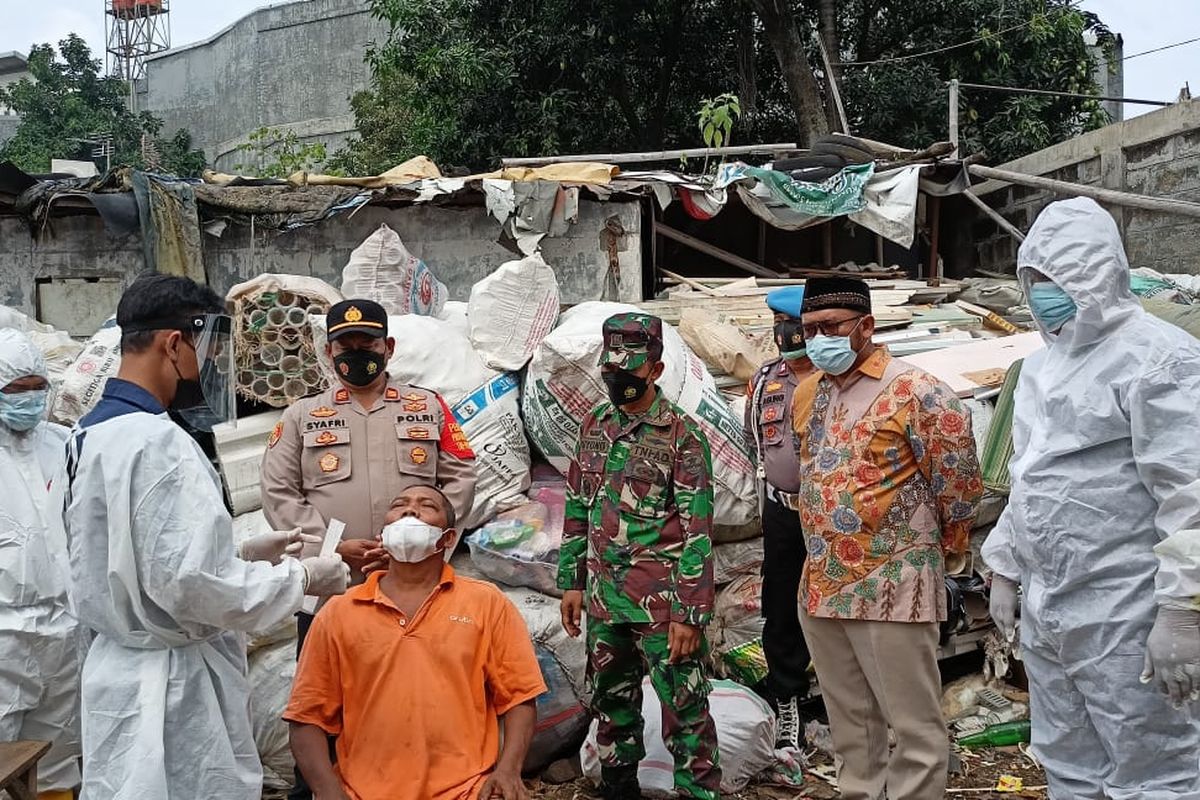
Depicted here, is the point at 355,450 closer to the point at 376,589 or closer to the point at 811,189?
the point at 376,589

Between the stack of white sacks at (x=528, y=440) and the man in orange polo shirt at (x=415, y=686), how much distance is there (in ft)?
4.17

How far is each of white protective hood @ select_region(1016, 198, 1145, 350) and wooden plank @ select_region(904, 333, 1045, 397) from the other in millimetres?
2814

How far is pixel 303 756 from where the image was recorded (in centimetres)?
299

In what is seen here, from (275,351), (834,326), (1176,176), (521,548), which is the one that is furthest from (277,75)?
(834,326)

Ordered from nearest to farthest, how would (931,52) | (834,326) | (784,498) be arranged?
(834,326)
(784,498)
(931,52)

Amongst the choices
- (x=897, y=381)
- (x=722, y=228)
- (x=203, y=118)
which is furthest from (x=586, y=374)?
Result: (x=203, y=118)

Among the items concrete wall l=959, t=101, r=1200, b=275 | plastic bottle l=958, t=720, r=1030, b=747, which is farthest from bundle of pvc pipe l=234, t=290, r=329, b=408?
concrete wall l=959, t=101, r=1200, b=275

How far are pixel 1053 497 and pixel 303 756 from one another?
2.14 meters

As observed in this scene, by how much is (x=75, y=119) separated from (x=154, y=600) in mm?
27466

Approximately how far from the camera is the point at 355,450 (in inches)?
148

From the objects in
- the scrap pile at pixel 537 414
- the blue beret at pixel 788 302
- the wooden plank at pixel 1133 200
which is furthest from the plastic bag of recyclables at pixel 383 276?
the wooden plank at pixel 1133 200

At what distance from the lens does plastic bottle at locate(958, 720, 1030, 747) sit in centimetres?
464

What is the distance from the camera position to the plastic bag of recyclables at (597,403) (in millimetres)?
4820

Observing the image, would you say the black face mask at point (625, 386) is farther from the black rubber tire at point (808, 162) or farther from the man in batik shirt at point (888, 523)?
the black rubber tire at point (808, 162)
